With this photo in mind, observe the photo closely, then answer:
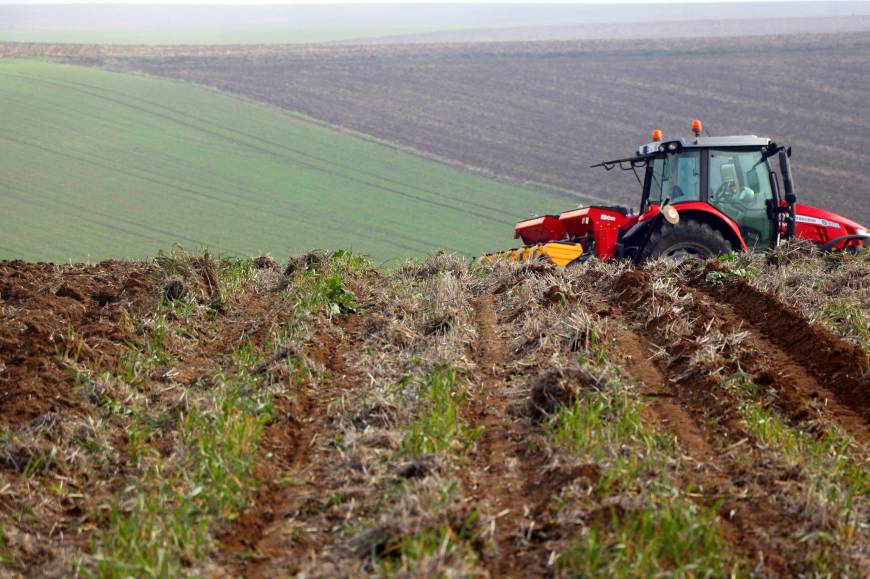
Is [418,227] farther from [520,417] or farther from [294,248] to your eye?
[520,417]

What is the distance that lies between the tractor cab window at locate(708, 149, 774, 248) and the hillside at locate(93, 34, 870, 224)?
1246cm

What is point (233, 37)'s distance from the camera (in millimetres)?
96562

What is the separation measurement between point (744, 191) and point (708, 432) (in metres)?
7.74

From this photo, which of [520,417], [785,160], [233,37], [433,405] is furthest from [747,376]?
[233,37]

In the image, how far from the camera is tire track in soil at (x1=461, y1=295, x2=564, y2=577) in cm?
405

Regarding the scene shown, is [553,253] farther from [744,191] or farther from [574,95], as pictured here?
[574,95]

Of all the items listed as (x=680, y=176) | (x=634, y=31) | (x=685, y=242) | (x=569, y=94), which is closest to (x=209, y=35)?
(x=634, y=31)

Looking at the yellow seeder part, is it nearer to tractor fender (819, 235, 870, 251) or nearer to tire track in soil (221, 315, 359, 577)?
tractor fender (819, 235, 870, 251)

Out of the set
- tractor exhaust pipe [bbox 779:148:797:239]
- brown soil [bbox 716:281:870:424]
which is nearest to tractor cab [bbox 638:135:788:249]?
tractor exhaust pipe [bbox 779:148:797:239]

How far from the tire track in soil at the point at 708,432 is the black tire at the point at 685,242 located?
3487mm

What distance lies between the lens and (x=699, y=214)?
12.1 metres

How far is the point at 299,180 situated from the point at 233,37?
73.9m

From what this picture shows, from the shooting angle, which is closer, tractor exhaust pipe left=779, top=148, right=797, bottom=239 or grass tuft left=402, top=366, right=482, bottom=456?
grass tuft left=402, top=366, right=482, bottom=456

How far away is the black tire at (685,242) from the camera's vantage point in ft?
38.6
